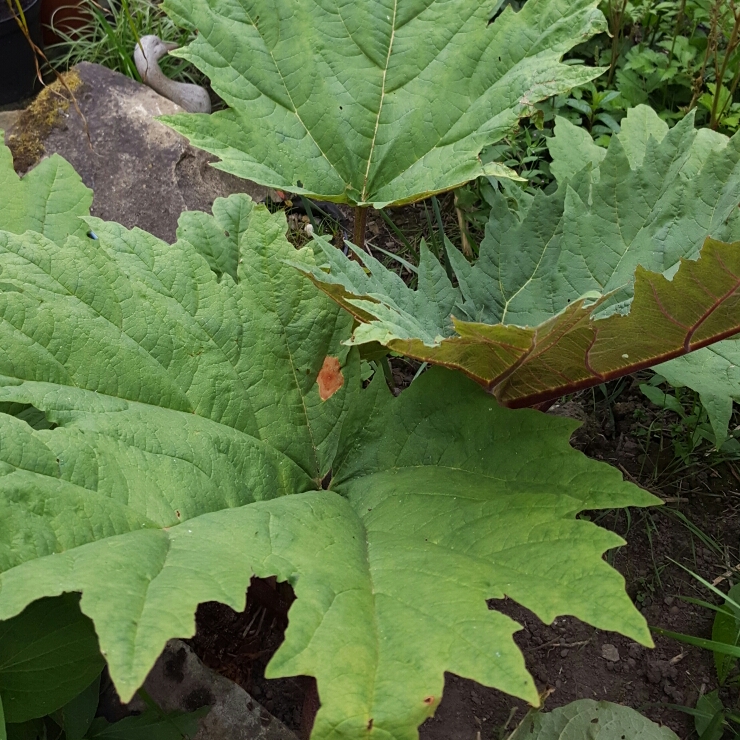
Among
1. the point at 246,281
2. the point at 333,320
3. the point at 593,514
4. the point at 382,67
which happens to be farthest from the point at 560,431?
the point at 382,67

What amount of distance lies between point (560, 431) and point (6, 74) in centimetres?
300

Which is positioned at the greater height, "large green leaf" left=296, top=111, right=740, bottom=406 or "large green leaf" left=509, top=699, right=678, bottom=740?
"large green leaf" left=296, top=111, right=740, bottom=406

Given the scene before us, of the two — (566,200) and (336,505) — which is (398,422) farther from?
(566,200)

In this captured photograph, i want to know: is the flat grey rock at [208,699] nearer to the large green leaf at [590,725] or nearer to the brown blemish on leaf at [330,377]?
the large green leaf at [590,725]

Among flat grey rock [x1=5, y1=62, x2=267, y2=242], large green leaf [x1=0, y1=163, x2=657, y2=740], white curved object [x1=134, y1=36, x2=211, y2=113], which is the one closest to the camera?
large green leaf [x1=0, y1=163, x2=657, y2=740]

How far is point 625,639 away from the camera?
1.37 m

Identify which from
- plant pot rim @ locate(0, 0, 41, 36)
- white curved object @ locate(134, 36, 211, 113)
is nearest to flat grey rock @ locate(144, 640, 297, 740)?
white curved object @ locate(134, 36, 211, 113)

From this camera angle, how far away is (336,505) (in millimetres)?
1025

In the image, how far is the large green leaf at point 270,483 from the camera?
2.36 feet

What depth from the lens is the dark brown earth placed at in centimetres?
128

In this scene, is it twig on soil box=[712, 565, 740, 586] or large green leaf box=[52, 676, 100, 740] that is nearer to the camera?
large green leaf box=[52, 676, 100, 740]

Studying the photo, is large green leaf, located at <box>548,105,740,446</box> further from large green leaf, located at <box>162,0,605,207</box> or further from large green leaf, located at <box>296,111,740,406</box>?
large green leaf, located at <box>162,0,605,207</box>

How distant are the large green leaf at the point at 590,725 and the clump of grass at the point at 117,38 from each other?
2.56 m

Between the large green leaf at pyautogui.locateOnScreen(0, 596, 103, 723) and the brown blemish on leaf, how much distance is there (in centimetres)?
49
